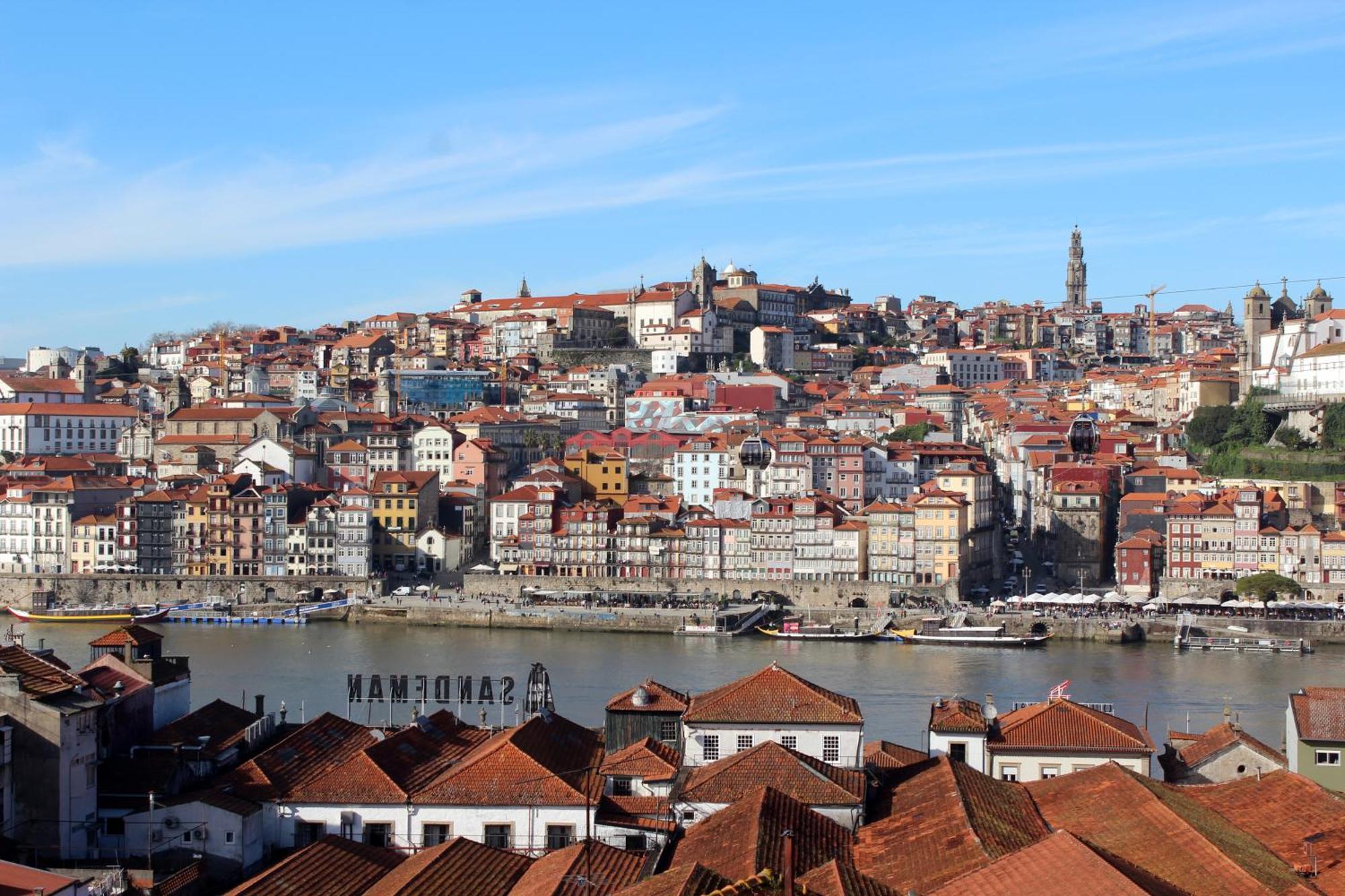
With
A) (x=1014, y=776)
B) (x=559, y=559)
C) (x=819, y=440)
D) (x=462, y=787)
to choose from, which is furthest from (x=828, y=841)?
(x=819, y=440)

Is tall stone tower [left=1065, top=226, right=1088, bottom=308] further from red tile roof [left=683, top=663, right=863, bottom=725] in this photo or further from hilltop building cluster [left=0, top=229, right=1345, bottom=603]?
red tile roof [left=683, top=663, right=863, bottom=725]

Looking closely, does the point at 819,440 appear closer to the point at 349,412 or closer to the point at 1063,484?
the point at 1063,484

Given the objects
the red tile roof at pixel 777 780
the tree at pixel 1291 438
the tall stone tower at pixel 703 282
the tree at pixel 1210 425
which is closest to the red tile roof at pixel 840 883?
the red tile roof at pixel 777 780

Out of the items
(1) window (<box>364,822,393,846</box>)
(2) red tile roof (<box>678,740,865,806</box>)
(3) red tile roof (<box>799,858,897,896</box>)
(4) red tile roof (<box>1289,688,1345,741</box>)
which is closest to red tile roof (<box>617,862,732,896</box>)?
(3) red tile roof (<box>799,858,897,896</box>)

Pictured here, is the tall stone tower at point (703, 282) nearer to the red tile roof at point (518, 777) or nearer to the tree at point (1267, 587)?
the tree at point (1267, 587)

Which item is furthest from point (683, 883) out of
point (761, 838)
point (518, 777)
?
point (518, 777)
